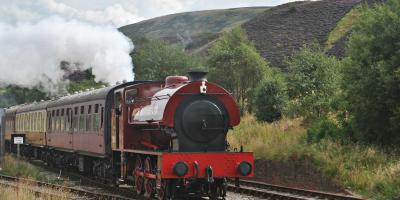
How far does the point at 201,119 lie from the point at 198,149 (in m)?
0.72

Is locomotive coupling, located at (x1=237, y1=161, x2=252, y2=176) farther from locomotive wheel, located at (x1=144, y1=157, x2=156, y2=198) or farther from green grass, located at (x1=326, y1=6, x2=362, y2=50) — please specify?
green grass, located at (x1=326, y1=6, x2=362, y2=50)

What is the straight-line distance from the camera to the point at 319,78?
91.5 feet

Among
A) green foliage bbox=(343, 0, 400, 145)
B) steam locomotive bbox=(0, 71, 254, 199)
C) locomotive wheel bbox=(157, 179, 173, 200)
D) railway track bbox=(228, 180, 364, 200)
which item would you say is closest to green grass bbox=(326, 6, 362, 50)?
green foliage bbox=(343, 0, 400, 145)

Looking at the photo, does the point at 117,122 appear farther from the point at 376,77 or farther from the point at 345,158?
the point at 376,77

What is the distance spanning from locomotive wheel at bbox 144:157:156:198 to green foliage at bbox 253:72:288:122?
604 inches

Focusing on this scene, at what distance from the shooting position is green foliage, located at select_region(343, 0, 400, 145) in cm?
1741

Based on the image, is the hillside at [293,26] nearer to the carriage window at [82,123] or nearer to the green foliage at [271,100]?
the green foliage at [271,100]

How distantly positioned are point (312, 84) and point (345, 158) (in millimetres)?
10275

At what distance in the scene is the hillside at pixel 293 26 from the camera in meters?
73.8

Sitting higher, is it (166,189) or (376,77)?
(376,77)

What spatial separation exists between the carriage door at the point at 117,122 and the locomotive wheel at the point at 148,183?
5.77 ft

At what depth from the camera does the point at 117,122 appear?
16.2 metres

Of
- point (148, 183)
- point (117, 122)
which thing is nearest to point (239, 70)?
point (117, 122)

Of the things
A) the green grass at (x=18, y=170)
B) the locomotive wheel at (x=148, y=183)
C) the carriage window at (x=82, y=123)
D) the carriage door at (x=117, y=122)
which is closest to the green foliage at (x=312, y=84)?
the carriage window at (x=82, y=123)
